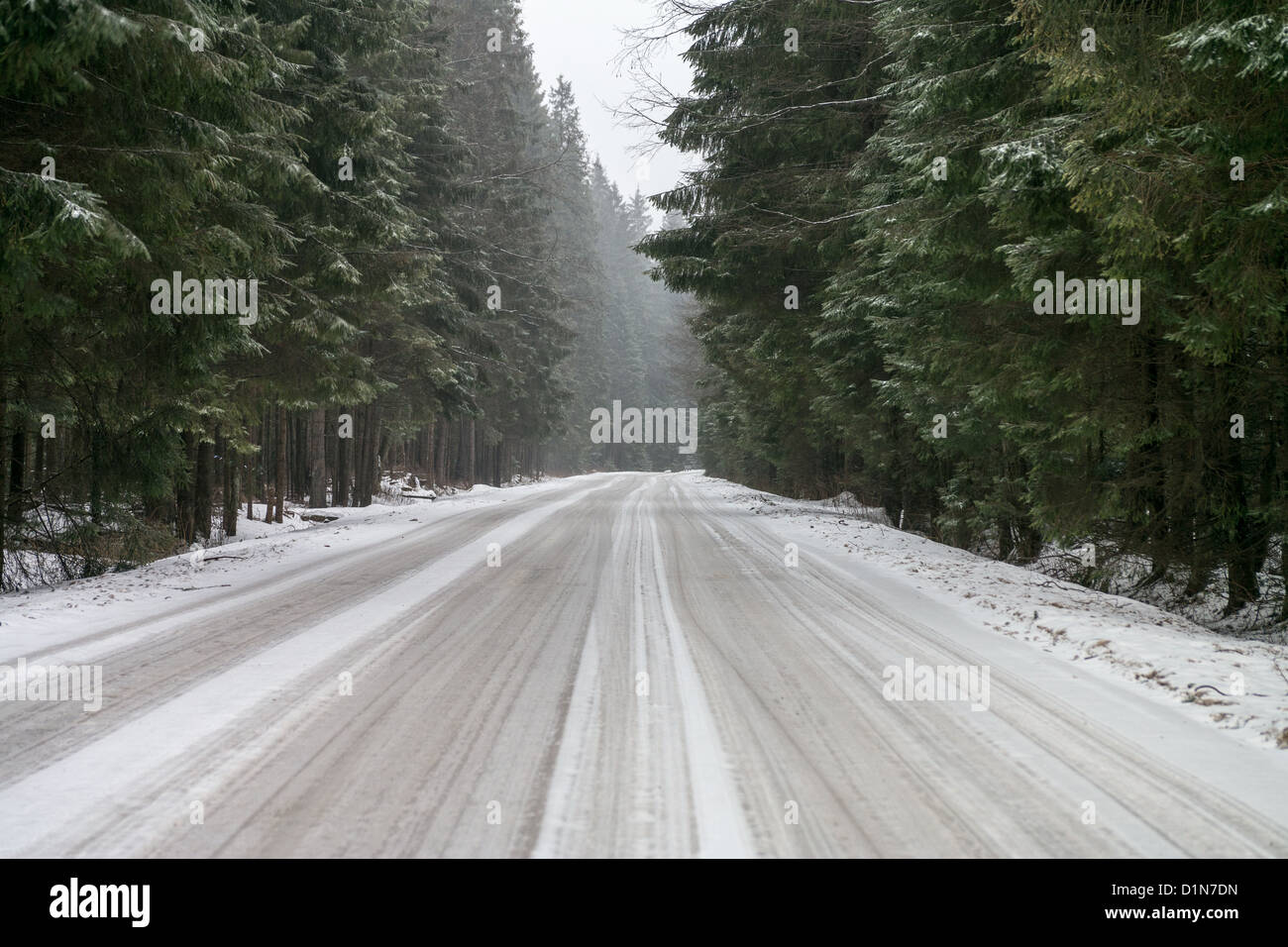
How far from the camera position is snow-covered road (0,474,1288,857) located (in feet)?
9.93

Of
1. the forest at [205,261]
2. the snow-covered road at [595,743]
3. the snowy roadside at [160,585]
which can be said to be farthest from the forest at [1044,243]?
the snowy roadside at [160,585]

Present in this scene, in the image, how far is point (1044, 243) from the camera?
7328 mm

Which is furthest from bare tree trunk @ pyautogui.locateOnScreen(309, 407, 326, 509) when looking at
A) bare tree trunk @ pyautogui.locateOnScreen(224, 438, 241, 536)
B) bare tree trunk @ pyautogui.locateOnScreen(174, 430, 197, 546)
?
bare tree trunk @ pyautogui.locateOnScreen(174, 430, 197, 546)

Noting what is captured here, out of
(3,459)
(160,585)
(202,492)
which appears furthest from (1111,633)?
(202,492)

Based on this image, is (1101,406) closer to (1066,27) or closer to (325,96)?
(1066,27)

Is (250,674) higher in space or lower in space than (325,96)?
lower

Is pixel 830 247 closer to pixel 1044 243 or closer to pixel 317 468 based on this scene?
pixel 1044 243

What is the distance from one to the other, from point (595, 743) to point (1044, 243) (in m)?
6.28

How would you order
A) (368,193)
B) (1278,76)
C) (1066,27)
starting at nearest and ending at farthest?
(1278,76) < (1066,27) < (368,193)

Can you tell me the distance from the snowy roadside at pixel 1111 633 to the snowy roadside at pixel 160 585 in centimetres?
741

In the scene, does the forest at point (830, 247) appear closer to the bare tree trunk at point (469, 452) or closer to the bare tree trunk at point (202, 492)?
the bare tree trunk at point (202, 492)
